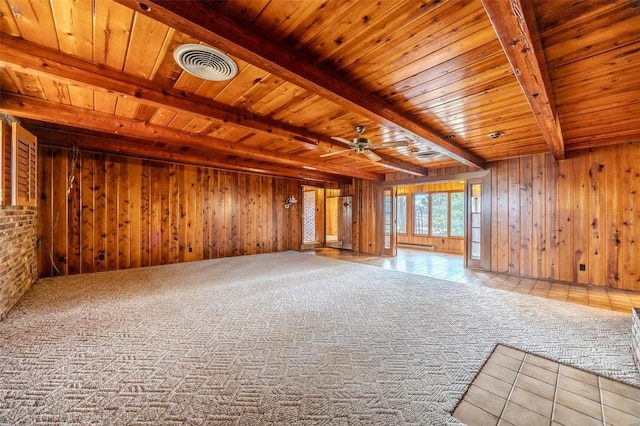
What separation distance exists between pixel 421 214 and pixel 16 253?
32.1 feet

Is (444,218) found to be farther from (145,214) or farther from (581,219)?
(145,214)

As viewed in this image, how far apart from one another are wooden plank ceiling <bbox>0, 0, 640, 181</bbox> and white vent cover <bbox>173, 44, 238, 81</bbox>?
6 cm

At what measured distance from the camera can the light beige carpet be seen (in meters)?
1.55

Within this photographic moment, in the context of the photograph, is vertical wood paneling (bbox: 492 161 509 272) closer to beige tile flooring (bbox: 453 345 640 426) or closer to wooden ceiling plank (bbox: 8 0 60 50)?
beige tile flooring (bbox: 453 345 640 426)

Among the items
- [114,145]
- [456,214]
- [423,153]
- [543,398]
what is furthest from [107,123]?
[456,214]

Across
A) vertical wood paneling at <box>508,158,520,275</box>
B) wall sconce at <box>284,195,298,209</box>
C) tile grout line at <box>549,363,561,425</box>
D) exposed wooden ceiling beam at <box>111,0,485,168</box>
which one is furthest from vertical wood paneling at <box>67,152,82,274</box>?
vertical wood paneling at <box>508,158,520,275</box>

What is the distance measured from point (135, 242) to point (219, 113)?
425 centimetres

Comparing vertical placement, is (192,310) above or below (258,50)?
below

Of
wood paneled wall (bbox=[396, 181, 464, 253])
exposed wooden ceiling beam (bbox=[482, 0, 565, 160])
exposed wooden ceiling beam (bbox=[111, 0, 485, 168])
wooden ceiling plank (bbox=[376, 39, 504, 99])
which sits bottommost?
wood paneled wall (bbox=[396, 181, 464, 253])

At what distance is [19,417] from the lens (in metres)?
1.45

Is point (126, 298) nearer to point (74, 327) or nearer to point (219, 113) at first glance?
point (74, 327)

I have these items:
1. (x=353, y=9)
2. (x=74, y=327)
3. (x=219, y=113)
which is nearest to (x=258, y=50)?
(x=353, y=9)

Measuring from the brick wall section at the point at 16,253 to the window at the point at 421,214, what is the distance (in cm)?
967

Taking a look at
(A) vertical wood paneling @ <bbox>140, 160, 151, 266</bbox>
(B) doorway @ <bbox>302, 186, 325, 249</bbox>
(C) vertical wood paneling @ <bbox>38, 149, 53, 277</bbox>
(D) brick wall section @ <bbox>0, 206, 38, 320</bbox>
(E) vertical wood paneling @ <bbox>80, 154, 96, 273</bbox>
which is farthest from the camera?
(B) doorway @ <bbox>302, 186, 325, 249</bbox>
